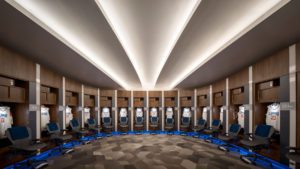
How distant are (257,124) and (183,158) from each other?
2465 millimetres

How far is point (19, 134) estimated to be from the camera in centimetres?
426

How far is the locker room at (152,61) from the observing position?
8.72 feet

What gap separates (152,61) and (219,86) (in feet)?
12.8

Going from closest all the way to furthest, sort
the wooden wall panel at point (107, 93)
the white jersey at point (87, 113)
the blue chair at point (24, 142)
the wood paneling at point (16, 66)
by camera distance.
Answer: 1. the wood paneling at point (16, 66)
2. the blue chair at point (24, 142)
3. the white jersey at point (87, 113)
4. the wooden wall panel at point (107, 93)

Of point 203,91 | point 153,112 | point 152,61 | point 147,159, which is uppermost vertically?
point 152,61

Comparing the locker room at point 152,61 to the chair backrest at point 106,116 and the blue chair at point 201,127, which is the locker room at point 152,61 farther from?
the chair backrest at point 106,116

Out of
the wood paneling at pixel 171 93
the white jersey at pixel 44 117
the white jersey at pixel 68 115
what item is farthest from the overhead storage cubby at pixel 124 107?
the white jersey at pixel 44 117

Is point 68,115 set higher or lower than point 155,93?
lower

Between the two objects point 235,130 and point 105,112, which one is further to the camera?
point 105,112

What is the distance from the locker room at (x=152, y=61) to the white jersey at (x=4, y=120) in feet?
0.08

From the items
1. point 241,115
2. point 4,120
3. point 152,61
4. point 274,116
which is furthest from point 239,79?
point 4,120

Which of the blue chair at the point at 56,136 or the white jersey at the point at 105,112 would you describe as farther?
the white jersey at the point at 105,112

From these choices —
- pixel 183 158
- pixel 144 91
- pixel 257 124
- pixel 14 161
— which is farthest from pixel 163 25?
pixel 144 91

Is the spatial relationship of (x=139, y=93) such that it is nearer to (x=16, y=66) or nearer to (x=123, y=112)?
(x=123, y=112)
